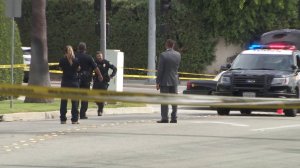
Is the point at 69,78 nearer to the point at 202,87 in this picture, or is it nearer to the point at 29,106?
the point at 29,106

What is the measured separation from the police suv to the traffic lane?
4.03m

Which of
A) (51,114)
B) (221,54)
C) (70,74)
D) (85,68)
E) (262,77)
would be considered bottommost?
(51,114)

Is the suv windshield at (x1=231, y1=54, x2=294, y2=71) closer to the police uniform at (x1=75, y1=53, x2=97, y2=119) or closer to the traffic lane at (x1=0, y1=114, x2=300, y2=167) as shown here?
the traffic lane at (x1=0, y1=114, x2=300, y2=167)

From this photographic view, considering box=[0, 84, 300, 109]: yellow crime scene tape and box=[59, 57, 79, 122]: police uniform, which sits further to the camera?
box=[59, 57, 79, 122]: police uniform

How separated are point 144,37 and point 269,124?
27.4 m

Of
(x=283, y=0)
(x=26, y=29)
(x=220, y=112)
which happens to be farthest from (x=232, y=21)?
(x=220, y=112)

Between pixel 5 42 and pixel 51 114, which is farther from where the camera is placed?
pixel 5 42

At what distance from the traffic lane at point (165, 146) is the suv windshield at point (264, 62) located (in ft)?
16.8

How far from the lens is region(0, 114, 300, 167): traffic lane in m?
13.5

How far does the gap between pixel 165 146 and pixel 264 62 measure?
10676 millimetres

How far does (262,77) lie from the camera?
966 inches

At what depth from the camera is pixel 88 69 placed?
20.9m

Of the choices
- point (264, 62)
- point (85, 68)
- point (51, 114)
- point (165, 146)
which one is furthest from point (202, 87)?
point (165, 146)

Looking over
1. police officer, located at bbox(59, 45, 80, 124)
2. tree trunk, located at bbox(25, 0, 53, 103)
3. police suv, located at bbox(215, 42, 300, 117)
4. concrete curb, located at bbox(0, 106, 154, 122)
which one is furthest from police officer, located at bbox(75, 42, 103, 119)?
tree trunk, located at bbox(25, 0, 53, 103)
